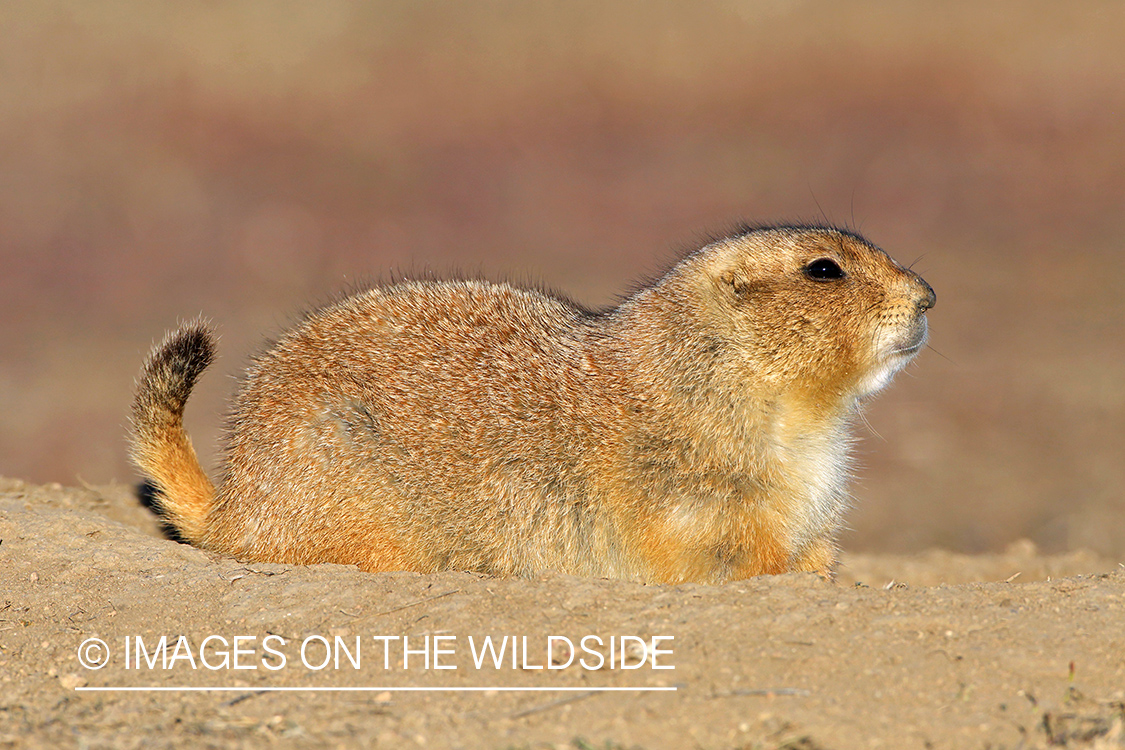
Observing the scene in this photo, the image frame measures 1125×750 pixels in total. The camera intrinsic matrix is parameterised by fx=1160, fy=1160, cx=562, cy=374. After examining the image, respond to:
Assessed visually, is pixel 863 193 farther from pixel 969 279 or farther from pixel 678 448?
pixel 678 448

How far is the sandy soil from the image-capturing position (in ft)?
13.6

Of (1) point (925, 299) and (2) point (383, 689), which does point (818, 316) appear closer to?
(1) point (925, 299)

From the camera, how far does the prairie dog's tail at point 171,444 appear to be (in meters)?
6.92

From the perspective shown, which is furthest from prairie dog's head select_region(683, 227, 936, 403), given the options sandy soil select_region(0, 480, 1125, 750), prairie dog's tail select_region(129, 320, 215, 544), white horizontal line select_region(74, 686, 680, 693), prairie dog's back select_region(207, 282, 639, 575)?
prairie dog's tail select_region(129, 320, 215, 544)

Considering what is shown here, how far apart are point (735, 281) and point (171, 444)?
3.57 metres

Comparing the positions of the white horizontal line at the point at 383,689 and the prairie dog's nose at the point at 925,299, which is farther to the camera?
the prairie dog's nose at the point at 925,299

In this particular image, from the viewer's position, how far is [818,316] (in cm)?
634

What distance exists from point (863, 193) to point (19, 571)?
18.5 m

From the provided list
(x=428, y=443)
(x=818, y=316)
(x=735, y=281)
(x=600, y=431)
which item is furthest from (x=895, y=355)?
(x=428, y=443)

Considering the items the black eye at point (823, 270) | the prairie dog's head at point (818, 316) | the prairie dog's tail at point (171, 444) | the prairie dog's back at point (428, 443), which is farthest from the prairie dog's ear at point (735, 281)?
the prairie dog's tail at point (171, 444)

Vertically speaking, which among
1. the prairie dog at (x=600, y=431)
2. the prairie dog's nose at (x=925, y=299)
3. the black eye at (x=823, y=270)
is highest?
the black eye at (x=823, y=270)

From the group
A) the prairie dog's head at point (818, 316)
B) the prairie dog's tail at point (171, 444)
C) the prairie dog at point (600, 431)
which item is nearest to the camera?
the prairie dog at point (600, 431)

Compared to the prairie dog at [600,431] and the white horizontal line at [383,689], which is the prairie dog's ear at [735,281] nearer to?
the prairie dog at [600,431]

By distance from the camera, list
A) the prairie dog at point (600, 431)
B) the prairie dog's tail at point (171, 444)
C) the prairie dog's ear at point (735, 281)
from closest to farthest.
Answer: the prairie dog at point (600, 431) < the prairie dog's ear at point (735, 281) < the prairie dog's tail at point (171, 444)
